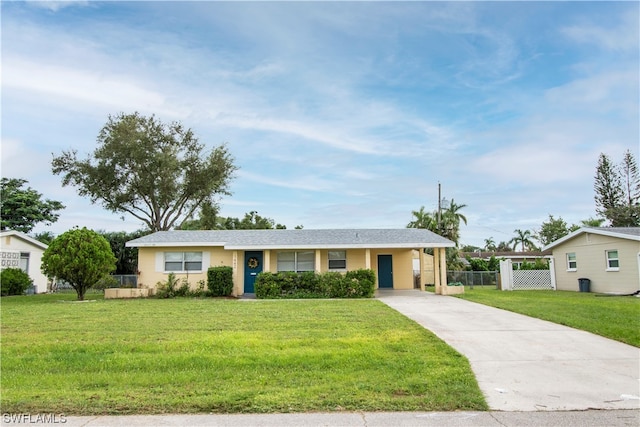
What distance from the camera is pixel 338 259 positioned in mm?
21938

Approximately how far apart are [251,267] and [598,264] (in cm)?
1770

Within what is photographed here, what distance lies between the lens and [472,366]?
6.55 meters

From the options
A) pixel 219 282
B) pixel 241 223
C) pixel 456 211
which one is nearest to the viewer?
pixel 219 282

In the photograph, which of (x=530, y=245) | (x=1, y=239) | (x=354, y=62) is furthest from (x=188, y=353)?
(x=530, y=245)

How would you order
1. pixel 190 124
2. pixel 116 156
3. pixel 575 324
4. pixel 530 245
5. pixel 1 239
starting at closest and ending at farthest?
A: pixel 575 324, pixel 1 239, pixel 116 156, pixel 190 124, pixel 530 245

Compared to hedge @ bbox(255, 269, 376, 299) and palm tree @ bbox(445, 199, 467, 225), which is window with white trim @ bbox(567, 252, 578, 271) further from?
palm tree @ bbox(445, 199, 467, 225)

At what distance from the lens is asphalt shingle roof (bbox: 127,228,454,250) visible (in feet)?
66.0

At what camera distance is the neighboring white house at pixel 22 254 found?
22875 mm

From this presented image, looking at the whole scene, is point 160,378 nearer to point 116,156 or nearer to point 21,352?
point 21,352

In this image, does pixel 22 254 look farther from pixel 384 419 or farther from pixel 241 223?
pixel 384 419

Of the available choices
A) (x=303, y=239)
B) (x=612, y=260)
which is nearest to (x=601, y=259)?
(x=612, y=260)

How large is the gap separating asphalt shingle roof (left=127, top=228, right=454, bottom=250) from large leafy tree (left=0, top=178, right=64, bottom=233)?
2276 centimetres

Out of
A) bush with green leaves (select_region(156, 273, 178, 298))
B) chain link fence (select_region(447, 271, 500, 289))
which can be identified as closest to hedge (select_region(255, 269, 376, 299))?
bush with green leaves (select_region(156, 273, 178, 298))

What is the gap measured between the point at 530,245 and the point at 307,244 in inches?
1965
